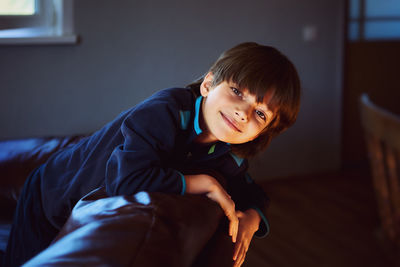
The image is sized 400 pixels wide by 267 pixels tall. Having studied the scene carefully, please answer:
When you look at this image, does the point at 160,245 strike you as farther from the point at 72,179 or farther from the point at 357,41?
the point at 357,41

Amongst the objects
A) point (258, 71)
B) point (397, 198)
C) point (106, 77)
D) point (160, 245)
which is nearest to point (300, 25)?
point (106, 77)

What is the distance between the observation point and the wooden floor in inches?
84.6

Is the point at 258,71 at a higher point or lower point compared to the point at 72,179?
higher

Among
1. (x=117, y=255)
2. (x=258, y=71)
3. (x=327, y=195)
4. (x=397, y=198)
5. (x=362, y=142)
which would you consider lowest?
(x=327, y=195)

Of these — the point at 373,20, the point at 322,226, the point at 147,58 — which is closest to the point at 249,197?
the point at 322,226

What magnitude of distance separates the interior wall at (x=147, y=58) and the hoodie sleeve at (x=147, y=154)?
1.73m

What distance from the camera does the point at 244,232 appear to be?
0.96 meters

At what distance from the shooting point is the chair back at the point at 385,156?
1539mm

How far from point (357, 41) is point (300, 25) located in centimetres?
67

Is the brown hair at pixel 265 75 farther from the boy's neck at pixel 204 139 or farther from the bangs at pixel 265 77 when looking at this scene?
the boy's neck at pixel 204 139

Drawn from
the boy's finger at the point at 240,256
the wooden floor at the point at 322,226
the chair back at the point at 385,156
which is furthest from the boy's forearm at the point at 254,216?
the wooden floor at the point at 322,226

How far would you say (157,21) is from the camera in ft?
8.91

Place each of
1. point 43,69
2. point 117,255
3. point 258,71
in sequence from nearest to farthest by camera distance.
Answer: point 117,255, point 258,71, point 43,69

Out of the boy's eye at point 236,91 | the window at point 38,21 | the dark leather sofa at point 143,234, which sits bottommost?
the dark leather sofa at point 143,234
